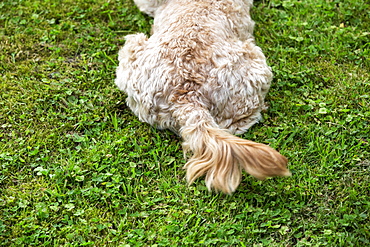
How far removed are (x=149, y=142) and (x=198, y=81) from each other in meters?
0.78

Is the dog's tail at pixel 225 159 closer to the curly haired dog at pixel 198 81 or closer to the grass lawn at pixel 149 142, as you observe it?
the curly haired dog at pixel 198 81

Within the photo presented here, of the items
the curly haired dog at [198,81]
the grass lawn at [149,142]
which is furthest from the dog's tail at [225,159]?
the grass lawn at [149,142]

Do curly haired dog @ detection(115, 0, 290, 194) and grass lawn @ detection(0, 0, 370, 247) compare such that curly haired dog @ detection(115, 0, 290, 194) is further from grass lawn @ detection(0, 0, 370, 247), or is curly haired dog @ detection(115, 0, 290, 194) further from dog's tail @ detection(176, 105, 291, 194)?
grass lawn @ detection(0, 0, 370, 247)

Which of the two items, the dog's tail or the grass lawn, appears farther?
the grass lawn

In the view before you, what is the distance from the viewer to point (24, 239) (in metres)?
3.32

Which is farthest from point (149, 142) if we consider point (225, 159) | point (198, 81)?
point (225, 159)

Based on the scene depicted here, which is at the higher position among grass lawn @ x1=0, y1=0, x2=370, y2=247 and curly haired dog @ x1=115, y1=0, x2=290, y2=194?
curly haired dog @ x1=115, y1=0, x2=290, y2=194

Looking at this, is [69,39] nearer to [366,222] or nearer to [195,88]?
[195,88]

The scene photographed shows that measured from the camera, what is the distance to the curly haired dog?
3512 mm

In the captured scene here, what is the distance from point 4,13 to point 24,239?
3333 millimetres

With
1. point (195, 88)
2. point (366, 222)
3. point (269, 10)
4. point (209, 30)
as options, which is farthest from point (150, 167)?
point (269, 10)

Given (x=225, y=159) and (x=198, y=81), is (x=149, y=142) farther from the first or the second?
(x=225, y=159)

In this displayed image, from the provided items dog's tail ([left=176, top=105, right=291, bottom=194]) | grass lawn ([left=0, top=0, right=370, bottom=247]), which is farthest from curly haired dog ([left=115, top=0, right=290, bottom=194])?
grass lawn ([left=0, top=0, right=370, bottom=247])

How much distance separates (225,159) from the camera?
3262 mm
